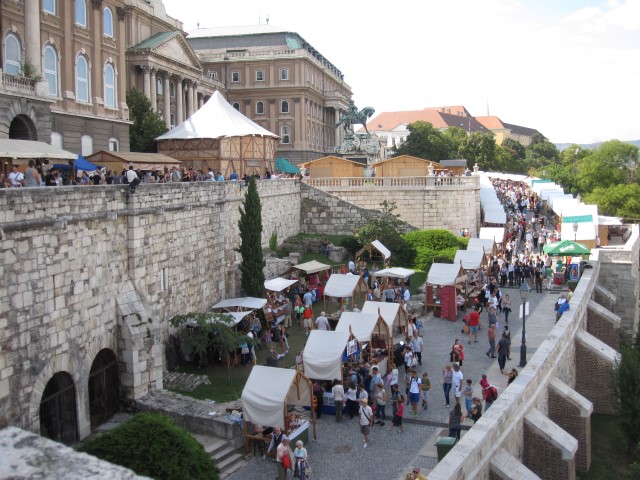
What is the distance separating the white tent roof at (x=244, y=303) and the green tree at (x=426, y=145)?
178 feet

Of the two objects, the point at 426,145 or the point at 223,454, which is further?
the point at 426,145

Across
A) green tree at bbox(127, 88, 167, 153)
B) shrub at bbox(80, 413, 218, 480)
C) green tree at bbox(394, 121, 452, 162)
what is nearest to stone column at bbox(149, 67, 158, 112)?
green tree at bbox(127, 88, 167, 153)

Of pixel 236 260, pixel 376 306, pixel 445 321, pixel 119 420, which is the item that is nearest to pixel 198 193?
pixel 236 260

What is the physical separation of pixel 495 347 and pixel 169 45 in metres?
40.0

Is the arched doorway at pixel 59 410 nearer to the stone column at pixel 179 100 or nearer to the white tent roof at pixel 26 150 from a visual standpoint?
the white tent roof at pixel 26 150

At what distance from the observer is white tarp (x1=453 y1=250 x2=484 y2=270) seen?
95.5ft

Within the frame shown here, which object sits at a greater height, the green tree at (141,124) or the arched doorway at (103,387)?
the green tree at (141,124)

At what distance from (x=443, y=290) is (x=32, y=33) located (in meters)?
21.3

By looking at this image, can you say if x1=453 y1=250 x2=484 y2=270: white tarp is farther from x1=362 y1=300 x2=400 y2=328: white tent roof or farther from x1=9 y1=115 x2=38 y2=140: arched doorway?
x1=9 y1=115 x2=38 y2=140: arched doorway

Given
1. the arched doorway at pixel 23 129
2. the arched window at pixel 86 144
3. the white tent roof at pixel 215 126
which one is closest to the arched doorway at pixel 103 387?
the arched doorway at pixel 23 129

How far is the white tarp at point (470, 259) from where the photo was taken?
29.1 m

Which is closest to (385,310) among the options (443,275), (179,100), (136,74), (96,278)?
(443,275)

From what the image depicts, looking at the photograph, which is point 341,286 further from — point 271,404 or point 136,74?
point 136,74

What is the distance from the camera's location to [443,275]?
87.3ft
